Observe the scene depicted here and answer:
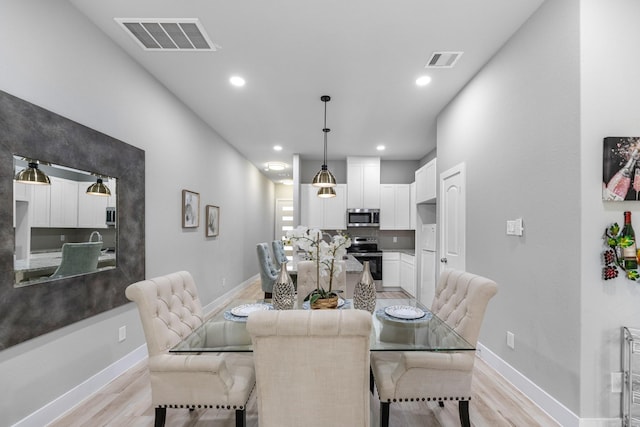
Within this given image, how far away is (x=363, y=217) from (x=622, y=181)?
4.89 metres

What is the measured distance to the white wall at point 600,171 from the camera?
186 cm

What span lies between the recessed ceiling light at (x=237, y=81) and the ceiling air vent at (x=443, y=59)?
1.86 metres

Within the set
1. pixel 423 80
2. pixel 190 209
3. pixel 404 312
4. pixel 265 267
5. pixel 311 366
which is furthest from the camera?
pixel 265 267

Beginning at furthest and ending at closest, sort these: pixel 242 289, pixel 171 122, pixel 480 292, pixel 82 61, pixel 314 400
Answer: pixel 242 289 → pixel 171 122 → pixel 82 61 → pixel 480 292 → pixel 314 400

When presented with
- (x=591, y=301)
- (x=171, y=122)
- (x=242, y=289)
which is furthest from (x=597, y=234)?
(x=242, y=289)

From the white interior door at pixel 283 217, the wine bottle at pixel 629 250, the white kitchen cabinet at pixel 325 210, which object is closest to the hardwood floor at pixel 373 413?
the wine bottle at pixel 629 250

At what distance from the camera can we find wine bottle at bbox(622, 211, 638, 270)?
1.79 metres

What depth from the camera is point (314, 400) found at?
1288mm

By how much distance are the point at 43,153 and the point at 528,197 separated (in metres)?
3.31

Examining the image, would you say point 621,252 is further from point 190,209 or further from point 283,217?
point 283,217

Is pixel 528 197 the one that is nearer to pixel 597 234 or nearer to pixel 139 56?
pixel 597 234

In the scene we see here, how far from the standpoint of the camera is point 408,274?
6094 millimetres

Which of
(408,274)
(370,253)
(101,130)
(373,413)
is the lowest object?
(373,413)

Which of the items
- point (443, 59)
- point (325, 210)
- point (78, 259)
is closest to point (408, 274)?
point (325, 210)
